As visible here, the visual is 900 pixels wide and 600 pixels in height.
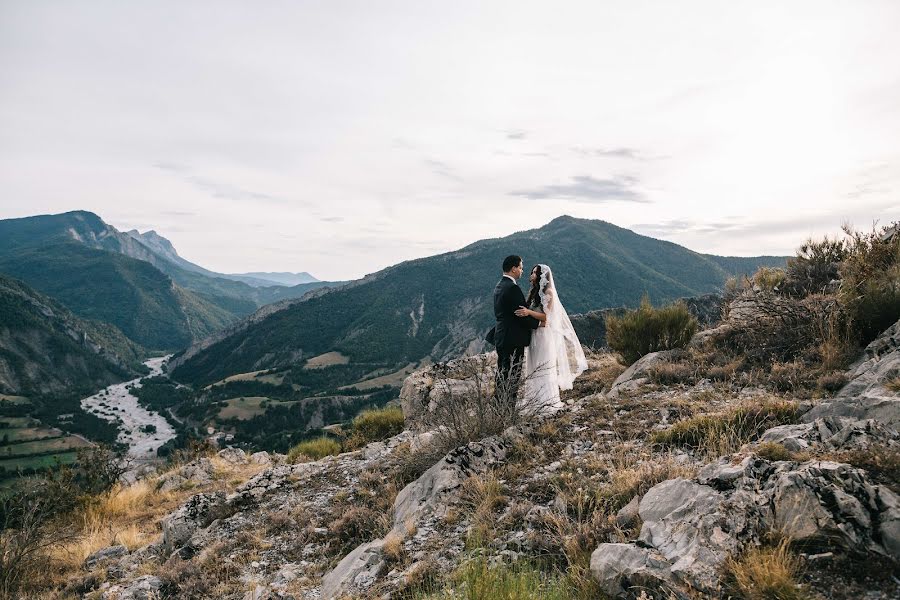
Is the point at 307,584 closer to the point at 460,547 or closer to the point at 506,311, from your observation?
the point at 460,547

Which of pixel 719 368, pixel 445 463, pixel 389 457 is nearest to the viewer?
pixel 445 463

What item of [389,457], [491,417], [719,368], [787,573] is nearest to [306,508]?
[389,457]

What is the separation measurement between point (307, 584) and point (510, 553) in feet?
7.46

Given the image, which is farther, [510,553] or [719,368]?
[719,368]

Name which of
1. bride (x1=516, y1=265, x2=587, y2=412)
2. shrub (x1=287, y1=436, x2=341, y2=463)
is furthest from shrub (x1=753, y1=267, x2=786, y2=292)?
shrub (x1=287, y1=436, x2=341, y2=463)

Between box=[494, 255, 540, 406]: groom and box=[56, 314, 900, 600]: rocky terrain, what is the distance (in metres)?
1.32

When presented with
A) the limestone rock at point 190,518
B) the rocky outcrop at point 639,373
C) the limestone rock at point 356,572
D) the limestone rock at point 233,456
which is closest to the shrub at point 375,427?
the limestone rock at point 233,456

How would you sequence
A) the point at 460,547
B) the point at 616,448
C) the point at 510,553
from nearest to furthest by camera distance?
the point at 510,553
the point at 460,547
the point at 616,448

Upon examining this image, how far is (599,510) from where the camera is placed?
12.8ft

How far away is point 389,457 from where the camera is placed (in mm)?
7867

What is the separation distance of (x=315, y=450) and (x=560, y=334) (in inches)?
258

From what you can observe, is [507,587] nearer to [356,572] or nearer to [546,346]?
[356,572]

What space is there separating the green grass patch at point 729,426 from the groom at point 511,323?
2616 millimetres

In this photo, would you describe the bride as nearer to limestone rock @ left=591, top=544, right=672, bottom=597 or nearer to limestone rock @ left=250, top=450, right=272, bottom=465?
limestone rock @ left=591, top=544, right=672, bottom=597
